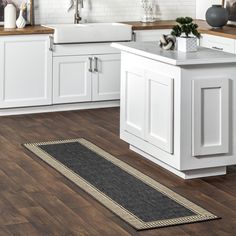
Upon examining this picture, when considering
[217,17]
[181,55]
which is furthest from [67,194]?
[217,17]

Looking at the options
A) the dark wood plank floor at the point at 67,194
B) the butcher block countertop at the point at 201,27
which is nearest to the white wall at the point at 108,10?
the butcher block countertop at the point at 201,27

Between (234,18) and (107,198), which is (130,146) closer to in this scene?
(107,198)

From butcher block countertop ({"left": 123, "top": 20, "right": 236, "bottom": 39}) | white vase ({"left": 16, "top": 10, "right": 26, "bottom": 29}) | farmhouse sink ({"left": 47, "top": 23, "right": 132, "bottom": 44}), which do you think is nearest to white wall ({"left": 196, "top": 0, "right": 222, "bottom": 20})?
butcher block countertop ({"left": 123, "top": 20, "right": 236, "bottom": 39})

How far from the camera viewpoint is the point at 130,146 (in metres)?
6.57

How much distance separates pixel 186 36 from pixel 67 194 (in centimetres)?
158

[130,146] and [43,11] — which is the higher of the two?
[43,11]

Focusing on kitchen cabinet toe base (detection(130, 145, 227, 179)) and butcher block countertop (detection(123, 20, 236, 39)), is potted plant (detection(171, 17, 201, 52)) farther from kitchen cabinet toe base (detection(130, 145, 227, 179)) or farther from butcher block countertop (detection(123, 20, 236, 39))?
butcher block countertop (detection(123, 20, 236, 39))

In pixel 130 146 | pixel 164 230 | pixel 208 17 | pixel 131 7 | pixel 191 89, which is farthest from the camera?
pixel 131 7

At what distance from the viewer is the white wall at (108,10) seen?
27.5ft

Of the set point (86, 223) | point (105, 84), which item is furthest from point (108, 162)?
point (105, 84)

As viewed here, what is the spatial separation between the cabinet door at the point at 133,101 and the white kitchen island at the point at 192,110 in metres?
0.16

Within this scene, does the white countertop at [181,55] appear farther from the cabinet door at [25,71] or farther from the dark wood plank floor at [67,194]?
the cabinet door at [25,71]

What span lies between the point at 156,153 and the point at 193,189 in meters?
0.61

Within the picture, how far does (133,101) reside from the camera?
6.27m
